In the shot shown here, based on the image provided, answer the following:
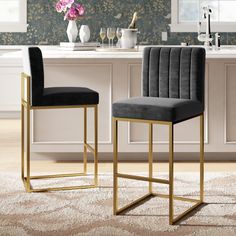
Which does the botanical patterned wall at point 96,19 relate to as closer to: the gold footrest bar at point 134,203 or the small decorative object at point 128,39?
the small decorative object at point 128,39

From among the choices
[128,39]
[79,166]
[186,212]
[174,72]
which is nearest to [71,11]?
→ [128,39]

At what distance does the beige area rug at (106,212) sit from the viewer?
3.41 metres

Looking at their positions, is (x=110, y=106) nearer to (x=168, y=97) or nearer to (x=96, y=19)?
(x=168, y=97)

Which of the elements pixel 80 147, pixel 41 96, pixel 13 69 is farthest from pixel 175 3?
pixel 41 96

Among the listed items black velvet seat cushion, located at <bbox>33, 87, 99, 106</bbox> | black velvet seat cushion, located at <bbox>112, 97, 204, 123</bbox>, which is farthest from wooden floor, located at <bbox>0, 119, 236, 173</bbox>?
black velvet seat cushion, located at <bbox>112, 97, 204, 123</bbox>

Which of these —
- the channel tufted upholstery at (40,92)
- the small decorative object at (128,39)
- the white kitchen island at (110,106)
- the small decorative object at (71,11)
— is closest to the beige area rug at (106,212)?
the channel tufted upholstery at (40,92)

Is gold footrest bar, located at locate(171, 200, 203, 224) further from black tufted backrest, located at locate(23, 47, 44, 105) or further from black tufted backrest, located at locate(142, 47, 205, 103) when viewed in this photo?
black tufted backrest, located at locate(23, 47, 44, 105)

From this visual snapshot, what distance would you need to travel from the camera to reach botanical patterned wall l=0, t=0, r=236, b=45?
28.2ft

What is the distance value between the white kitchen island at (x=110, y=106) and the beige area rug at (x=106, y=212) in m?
0.77

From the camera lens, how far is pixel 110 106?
5.25 m

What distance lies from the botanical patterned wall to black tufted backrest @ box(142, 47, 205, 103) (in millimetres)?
4750

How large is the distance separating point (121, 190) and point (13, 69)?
427 centimetres

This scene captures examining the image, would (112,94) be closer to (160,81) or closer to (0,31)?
(160,81)

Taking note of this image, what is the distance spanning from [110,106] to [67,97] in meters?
1.08
